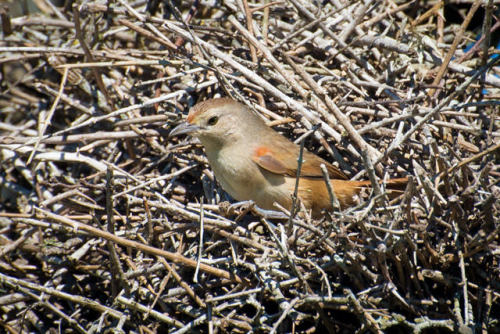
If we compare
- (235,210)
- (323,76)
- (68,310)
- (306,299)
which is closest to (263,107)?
(323,76)

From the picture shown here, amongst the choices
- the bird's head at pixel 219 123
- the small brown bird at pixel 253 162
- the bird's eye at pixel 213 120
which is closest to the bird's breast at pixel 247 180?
the small brown bird at pixel 253 162

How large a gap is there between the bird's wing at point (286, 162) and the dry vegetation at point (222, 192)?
0.20 meters

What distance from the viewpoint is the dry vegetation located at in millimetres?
3170

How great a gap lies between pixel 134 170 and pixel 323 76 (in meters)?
1.74

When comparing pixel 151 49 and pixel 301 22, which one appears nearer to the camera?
pixel 301 22

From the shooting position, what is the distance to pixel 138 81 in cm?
454

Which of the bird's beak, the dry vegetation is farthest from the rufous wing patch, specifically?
the bird's beak

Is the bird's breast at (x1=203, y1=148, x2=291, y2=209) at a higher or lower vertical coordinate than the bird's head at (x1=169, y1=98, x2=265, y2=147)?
lower

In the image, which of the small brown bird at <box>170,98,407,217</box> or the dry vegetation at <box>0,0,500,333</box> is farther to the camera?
the small brown bird at <box>170,98,407,217</box>

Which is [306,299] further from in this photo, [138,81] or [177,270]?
[138,81]

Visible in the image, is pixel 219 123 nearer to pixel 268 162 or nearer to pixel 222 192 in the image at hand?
pixel 268 162

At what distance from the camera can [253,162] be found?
401cm

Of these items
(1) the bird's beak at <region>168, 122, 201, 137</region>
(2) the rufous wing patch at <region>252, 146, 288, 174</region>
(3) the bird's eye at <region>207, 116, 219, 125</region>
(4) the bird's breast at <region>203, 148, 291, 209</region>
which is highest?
(3) the bird's eye at <region>207, 116, 219, 125</region>

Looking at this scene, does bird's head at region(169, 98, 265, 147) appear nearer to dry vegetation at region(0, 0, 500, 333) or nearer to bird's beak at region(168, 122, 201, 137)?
bird's beak at region(168, 122, 201, 137)
